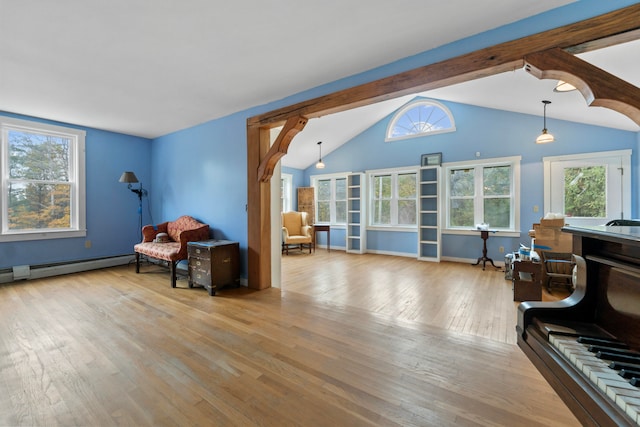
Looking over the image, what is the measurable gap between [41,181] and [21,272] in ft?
4.62

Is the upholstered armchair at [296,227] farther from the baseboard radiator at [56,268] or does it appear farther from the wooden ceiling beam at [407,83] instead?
the baseboard radiator at [56,268]

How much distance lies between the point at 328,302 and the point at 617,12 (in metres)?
3.22

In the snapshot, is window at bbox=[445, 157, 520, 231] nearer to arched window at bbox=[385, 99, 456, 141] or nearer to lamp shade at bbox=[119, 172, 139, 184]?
arched window at bbox=[385, 99, 456, 141]

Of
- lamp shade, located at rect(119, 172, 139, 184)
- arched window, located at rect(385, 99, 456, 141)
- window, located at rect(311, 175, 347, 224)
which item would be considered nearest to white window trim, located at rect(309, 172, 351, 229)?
window, located at rect(311, 175, 347, 224)

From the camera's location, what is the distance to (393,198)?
6504 millimetres

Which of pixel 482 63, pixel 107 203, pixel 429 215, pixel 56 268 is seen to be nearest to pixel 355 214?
pixel 429 215

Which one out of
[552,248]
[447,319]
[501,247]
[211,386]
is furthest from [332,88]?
[501,247]

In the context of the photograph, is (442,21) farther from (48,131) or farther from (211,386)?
(48,131)

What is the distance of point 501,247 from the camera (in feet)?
16.9

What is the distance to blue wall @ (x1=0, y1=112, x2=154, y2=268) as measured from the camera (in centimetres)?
437

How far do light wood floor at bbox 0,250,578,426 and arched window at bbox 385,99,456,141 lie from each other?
369 cm

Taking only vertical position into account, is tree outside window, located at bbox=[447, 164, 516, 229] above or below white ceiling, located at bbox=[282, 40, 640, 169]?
below

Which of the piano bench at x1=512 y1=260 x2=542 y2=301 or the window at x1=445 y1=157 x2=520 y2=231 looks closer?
the piano bench at x1=512 y1=260 x2=542 y2=301

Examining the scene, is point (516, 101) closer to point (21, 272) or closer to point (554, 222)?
point (554, 222)
